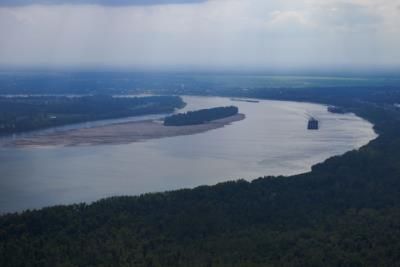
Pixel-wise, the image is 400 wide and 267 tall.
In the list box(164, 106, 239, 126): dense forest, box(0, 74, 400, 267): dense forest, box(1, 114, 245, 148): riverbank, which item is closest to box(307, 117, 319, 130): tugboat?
box(1, 114, 245, 148): riverbank

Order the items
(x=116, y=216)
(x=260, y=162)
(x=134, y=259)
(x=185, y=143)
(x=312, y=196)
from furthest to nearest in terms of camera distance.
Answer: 1. (x=185, y=143)
2. (x=260, y=162)
3. (x=312, y=196)
4. (x=116, y=216)
5. (x=134, y=259)

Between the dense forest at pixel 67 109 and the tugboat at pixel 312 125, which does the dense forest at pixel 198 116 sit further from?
the tugboat at pixel 312 125

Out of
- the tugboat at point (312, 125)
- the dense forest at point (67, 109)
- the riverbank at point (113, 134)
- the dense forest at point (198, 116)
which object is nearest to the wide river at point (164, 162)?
the tugboat at point (312, 125)

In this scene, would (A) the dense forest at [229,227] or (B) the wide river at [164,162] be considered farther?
(B) the wide river at [164,162]

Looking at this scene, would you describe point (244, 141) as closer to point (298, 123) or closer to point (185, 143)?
point (185, 143)

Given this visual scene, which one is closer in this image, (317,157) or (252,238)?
(252,238)

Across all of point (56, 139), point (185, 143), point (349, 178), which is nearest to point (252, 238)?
point (349, 178)

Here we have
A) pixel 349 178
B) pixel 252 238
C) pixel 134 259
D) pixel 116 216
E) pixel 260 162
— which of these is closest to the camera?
pixel 134 259
